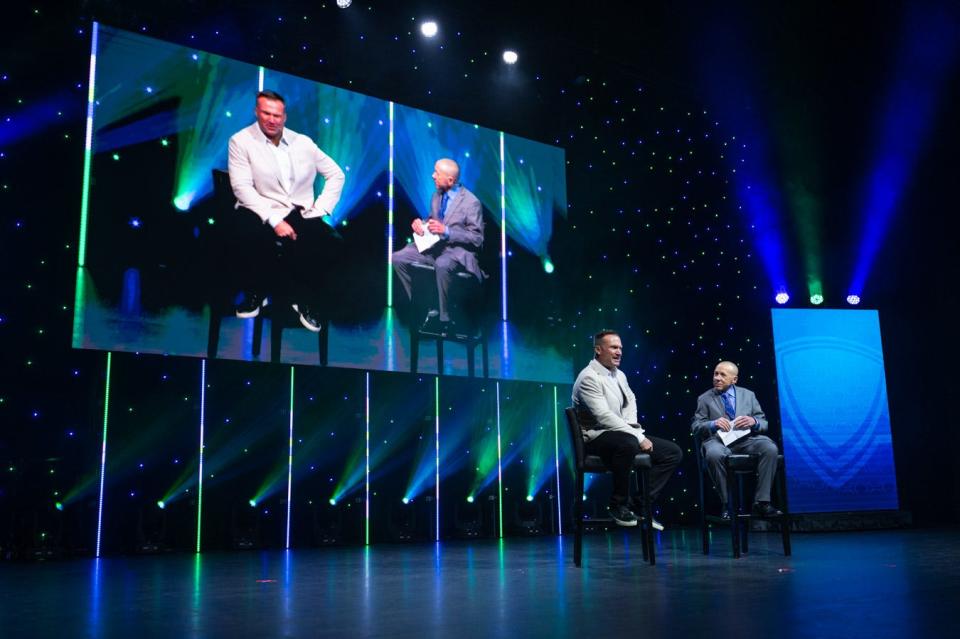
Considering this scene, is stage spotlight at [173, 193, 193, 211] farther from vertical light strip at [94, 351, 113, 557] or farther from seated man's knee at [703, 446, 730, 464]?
seated man's knee at [703, 446, 730, 464]

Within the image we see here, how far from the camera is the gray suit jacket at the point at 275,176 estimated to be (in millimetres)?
5453

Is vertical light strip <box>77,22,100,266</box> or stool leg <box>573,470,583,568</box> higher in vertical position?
vertical light strip <box>77,22,100,266</box>

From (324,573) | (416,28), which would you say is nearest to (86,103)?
(416,28)

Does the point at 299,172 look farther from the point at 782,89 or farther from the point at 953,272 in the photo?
the point at 953,272

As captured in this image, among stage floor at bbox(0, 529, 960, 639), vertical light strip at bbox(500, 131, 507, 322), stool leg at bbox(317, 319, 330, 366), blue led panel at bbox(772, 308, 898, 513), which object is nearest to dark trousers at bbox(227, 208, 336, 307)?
stool leg at bbox(317, 319, 330, 366)

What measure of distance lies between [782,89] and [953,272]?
2322mm

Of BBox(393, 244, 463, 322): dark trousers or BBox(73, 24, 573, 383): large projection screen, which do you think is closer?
BBox(73, 24, 573, 383): large projection screen

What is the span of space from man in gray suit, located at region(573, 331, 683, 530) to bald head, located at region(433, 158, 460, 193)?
2.56 meters

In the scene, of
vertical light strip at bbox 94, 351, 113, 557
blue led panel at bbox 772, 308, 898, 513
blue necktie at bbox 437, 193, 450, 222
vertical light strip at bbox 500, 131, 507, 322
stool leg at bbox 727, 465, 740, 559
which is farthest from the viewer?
blue led panel at bbox 772, 308, 898, 513

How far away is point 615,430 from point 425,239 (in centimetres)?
279

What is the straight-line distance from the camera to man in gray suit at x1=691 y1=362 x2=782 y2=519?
14.2ft

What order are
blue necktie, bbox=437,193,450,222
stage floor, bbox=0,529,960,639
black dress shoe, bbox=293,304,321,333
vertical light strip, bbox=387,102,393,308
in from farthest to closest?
blue necktie, bbox=437,193,450,222 < vertical light strip, bbox=387,102,393,308 < black dress shoe, bbox=293,304,321,333 < stage floor, bbox=0,529,960,639

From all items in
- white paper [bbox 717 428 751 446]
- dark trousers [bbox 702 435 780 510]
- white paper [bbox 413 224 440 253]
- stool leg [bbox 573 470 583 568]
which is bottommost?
stool leg [bbox 573 470 583 568]

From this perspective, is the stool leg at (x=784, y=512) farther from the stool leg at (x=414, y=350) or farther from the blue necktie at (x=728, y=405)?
the stool leg at (x=414, y=350)
